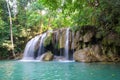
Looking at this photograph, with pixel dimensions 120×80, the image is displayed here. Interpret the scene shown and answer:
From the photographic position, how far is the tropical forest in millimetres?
12234

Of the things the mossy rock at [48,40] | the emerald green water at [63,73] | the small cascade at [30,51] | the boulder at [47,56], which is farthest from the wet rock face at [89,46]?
the emerald green water at [63,73]

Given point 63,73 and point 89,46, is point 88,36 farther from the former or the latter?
point 63,73

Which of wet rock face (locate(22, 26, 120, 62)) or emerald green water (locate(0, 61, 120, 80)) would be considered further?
wet rock face (locate(22, 26, 120, 62))

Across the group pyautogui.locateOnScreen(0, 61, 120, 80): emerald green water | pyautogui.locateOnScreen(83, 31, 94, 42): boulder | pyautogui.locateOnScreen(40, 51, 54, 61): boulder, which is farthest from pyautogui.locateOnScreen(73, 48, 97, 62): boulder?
pyautogui.locateOnScreen(0, 61, 120, 80): emerald green water

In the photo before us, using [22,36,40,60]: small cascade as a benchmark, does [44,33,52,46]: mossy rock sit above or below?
above

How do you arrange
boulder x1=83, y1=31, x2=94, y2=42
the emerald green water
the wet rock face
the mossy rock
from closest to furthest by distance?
the emerald green water
the wet rock face
boulder x1=83, y1=31, x2=94, y2=42
the mossy rock

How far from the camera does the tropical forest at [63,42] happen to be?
40.1ft

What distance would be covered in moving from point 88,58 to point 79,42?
2381 millimetres

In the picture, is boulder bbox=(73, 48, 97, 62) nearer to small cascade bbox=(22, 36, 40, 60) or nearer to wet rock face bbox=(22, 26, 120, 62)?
wet rock face bbox=(22, 26, 120, 62)

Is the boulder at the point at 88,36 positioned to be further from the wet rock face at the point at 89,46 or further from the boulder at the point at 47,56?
the boulder at the point at 47,56

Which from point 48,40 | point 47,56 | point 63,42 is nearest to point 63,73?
point 47,56

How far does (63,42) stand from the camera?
23953 millimetres

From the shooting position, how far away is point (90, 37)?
2120 cm

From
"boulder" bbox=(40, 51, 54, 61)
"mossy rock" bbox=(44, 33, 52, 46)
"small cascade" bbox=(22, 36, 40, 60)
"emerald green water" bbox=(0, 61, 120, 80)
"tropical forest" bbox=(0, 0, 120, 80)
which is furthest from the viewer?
"small cascade" bbox=(22, 36, 40, 60)
